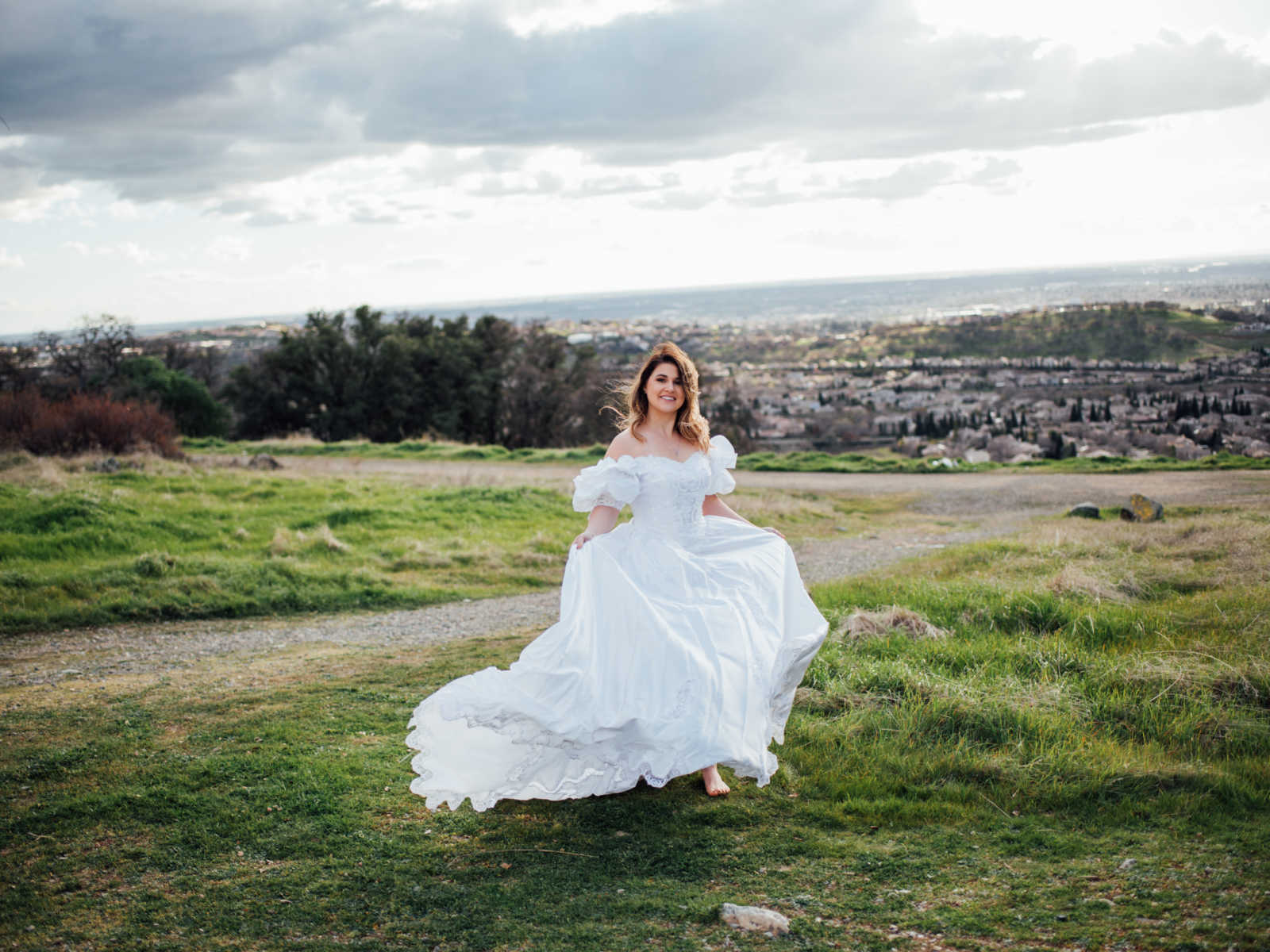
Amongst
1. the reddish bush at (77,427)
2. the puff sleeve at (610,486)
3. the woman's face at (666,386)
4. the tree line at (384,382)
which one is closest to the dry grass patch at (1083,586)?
the woman's face at (666,386)

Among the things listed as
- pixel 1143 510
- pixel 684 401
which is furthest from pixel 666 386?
pixel 1143 510

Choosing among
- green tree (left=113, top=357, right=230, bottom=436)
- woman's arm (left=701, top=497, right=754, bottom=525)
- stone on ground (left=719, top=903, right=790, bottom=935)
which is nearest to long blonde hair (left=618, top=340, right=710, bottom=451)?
woman's arm (left=701, top=497, right=754, bottom=525)

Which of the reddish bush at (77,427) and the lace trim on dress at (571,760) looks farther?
the reddish bush at (77,427)

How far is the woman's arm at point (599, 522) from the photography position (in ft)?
18.4

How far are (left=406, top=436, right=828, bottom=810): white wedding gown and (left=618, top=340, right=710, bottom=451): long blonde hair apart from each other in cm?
42

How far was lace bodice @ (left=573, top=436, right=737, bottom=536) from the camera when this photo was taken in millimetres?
5719

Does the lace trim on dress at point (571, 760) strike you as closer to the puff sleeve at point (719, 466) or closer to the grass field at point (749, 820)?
the grass field at point (749, 820)

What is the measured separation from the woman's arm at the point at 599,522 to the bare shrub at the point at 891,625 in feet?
10.6

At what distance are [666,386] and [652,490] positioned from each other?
2.44 feet

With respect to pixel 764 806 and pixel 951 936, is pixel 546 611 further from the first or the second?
pixel 951 936

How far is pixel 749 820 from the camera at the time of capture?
506 cm

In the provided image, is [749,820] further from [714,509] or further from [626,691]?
[714,509]

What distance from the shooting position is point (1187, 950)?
11.4ft

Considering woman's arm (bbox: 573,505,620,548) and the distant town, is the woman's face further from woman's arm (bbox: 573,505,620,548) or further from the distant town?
the distant town
